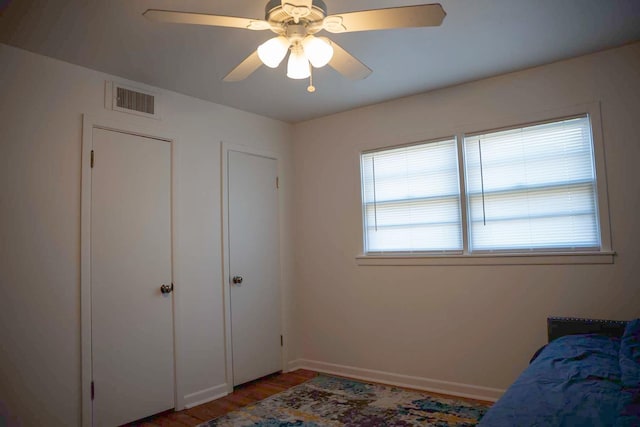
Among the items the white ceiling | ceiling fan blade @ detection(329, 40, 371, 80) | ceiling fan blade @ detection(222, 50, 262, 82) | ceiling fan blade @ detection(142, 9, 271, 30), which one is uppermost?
the white ceiling

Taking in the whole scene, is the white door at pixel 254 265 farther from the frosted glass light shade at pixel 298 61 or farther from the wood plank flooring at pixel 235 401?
the frosted glass light shade at pixel 298 61

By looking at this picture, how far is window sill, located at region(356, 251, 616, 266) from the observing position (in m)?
→ 3.01

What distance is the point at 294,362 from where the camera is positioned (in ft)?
14.4

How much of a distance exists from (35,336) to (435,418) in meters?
2.72

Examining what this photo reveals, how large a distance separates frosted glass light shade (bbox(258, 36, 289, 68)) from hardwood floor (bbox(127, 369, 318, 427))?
260cm

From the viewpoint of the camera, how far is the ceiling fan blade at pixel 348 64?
2119 millimetres

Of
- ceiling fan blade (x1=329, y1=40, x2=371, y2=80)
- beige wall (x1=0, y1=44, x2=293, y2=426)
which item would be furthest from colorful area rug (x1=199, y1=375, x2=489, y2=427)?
ceiling fan blade (x1=329, y1=40, x2=371, y2=80)

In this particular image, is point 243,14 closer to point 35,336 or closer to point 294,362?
point 35,336

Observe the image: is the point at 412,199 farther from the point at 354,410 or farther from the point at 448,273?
the point at 354,410

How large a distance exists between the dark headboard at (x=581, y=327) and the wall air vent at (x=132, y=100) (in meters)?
3.36

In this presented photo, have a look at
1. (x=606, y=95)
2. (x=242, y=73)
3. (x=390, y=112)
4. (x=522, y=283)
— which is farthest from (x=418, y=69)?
(x=522, y=283)

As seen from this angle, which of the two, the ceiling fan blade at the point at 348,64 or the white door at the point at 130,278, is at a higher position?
the ceiling fan blade at the point at 348,64

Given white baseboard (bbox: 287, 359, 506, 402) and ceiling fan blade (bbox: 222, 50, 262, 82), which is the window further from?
ceiling fan blade (bbox: 222, 50, 262, 82)

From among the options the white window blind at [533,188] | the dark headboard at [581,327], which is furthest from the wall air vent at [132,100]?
the dark headboard at [581,327]
